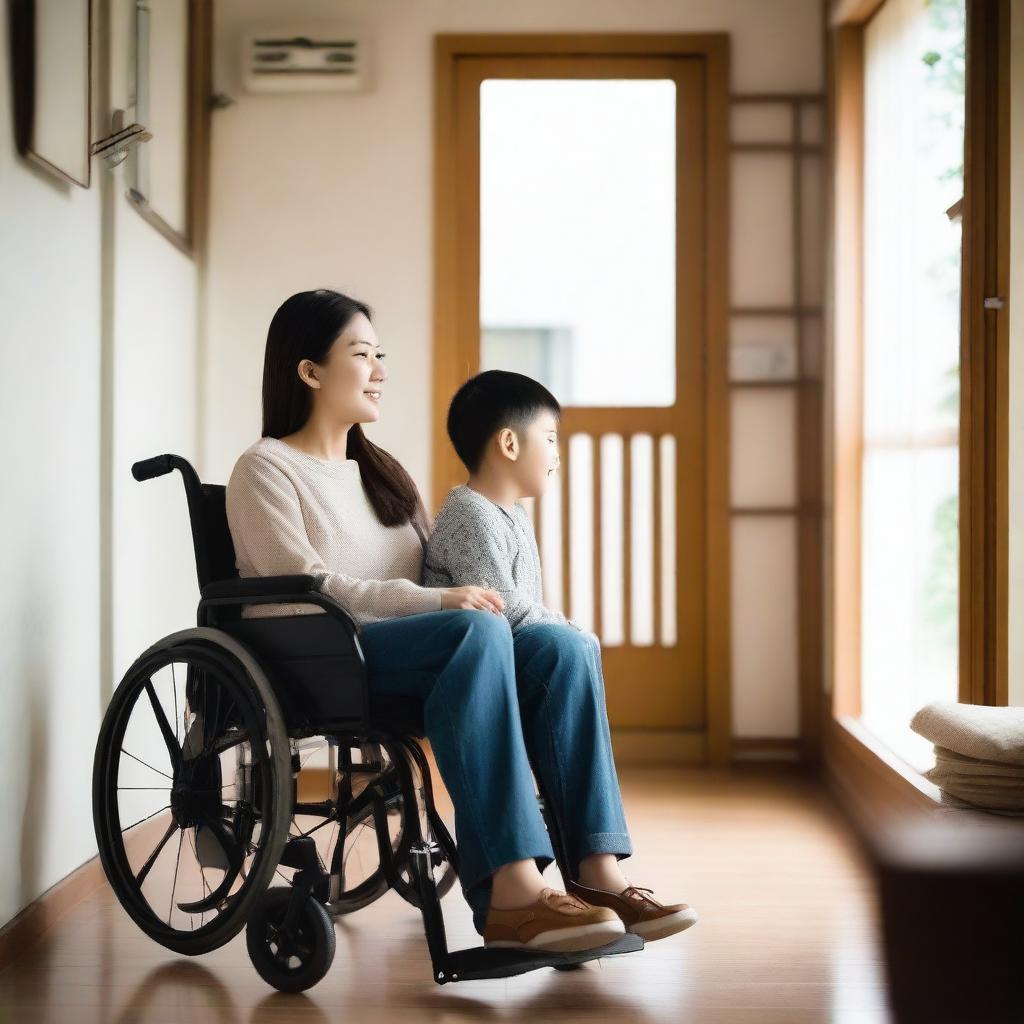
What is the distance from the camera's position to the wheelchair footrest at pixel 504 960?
1.62 meters

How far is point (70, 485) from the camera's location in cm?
223

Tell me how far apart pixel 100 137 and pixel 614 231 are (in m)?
1.62

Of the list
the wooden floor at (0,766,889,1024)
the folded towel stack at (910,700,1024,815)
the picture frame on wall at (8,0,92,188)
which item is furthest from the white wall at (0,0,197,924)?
the folded towel stack at (910,700,1024,815)

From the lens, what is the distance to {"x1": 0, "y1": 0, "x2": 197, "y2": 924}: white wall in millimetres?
1957

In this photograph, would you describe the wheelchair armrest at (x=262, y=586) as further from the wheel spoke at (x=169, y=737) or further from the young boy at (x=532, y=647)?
the young boy at (x=532, y=647)

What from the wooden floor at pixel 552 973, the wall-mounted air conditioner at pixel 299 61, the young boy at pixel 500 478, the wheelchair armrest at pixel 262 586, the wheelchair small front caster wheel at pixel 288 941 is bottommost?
the wooden floor at pixel 552 973

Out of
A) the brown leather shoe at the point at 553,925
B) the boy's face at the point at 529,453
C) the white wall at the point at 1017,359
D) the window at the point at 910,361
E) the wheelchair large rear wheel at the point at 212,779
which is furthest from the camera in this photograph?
the window at the point at 910,361

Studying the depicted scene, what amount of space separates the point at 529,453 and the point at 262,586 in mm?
520

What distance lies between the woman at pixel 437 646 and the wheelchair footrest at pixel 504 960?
0.01m

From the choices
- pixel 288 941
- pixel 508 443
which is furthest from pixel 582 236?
pixel 288 941

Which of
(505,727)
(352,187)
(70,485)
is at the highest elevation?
(352,187)

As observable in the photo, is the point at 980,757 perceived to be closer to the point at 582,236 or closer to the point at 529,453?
the point at 529,453

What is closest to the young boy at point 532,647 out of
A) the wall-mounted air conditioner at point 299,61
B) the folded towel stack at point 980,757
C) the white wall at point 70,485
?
the folded towel stack at point 980,757

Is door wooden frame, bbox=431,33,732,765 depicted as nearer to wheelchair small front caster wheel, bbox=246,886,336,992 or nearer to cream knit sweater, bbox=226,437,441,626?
cream knit sweater, bbox=226,437,441,626
